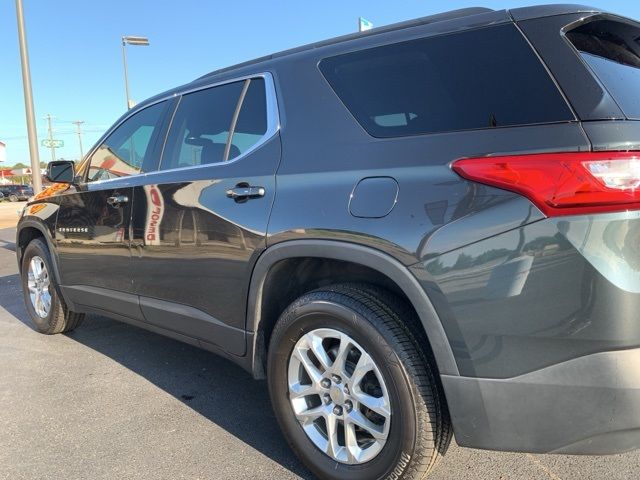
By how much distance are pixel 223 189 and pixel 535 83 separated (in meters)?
1.55

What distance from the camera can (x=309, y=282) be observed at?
8.55 ft

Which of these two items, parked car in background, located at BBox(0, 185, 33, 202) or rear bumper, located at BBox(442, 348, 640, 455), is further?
parked car in background, located at BBox(0, 185, 33, 202)

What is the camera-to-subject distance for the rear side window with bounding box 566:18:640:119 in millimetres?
1828

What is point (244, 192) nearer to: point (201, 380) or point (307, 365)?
point (307, 365)

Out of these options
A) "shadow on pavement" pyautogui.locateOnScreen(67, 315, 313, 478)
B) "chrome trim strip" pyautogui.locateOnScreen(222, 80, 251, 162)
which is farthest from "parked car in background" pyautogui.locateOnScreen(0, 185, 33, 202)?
"chrome trim strip" pyautogui.locateOnScreen(222, 80, 251, 162)

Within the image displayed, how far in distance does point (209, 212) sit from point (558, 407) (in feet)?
6.03

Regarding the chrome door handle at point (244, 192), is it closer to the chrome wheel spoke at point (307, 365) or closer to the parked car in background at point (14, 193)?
the chrome wheel spoke at point (307, 365)

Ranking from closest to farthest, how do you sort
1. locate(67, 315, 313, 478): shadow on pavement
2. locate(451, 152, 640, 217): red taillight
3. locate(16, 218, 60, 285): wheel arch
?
locate(451, 152, 640, 217): red taillight
locate(67, 315, 313, 478): shadow on pavement
locate(16, 218, 60, 285): wheel arch

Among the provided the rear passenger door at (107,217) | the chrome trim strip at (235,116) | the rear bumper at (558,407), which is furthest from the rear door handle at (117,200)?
the rear bumper at (558,407)

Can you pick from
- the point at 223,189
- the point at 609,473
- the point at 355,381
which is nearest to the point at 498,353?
the point at 355,381

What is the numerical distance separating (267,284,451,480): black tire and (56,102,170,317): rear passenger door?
168 cm

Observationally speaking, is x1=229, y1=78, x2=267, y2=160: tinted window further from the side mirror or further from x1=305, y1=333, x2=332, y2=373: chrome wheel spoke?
the side mirror

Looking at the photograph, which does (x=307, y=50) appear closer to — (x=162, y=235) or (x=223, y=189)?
(x=223, y=189)

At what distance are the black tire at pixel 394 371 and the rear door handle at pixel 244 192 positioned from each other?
0.55 metres
